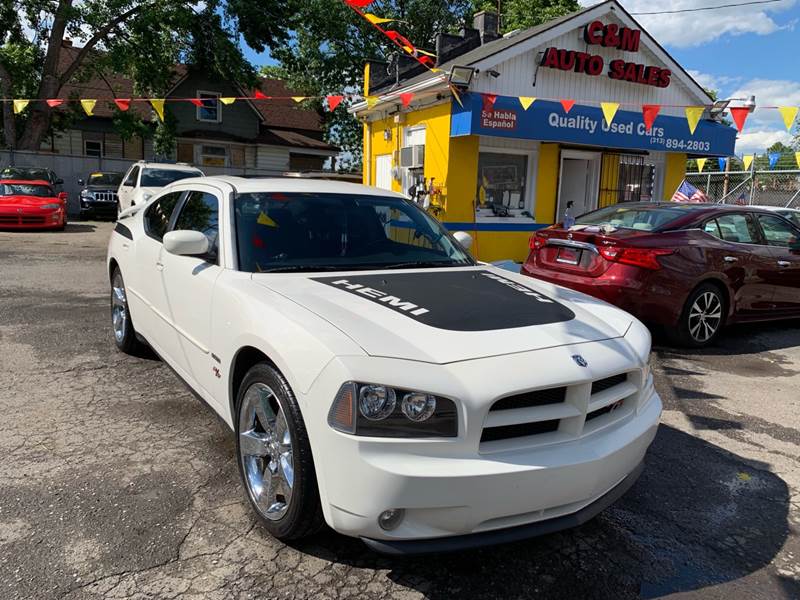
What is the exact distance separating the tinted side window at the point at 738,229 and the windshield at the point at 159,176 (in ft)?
39.5

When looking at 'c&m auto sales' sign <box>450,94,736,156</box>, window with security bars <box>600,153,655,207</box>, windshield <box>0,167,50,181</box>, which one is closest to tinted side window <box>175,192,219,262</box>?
'c&m auto sales' sign <box>450,94,736,156</box>

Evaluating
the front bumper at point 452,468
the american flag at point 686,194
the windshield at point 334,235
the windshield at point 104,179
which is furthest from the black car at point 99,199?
the front bumper at point 452,468

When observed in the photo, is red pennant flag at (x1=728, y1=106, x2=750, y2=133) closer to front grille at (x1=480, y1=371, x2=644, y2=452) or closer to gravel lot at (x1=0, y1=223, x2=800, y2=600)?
gravel lot at (x1=0, y1=223, x2=800, y2=600)

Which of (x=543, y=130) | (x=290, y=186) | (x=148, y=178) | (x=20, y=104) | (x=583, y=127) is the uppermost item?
(x=20, y=104)

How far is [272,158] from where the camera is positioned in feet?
101

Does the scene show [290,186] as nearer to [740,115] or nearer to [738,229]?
[738,229]

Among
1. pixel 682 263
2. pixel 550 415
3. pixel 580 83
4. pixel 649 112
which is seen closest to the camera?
pixel 550 415

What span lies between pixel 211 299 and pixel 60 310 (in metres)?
4.76

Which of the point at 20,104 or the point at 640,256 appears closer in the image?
the point at 640,256

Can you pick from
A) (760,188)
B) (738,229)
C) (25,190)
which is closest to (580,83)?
(738,229)

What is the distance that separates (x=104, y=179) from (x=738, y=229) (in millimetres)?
18808

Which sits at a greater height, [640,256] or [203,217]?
[203,217]

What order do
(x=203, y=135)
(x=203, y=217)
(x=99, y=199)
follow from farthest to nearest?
1. (x=203, y=135)
2. (x=99, y=199)
3. (x=203, y=217)

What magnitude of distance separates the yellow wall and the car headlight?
1342 cm
